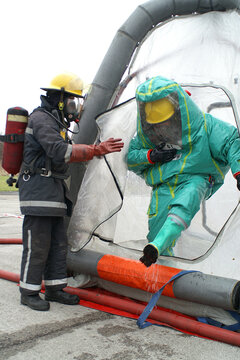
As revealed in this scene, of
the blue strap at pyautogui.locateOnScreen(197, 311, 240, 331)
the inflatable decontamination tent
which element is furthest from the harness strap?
the blue strap at pyautogui.locateOnScreen(197, 311, 240, 331)

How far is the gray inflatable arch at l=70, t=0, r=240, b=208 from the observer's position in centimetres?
357

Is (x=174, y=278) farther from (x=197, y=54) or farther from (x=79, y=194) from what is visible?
(x=197, y=54)

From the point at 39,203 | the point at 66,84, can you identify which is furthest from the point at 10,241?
the point at 66,84

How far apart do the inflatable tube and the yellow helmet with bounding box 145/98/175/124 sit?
3.32 feet

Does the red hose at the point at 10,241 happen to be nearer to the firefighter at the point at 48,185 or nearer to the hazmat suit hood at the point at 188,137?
the firefighter at the point at 48,185

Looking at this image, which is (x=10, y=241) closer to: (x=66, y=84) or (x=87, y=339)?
(x=66, y=84)

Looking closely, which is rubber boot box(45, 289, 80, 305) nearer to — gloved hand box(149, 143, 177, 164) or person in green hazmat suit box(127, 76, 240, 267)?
person in green hazmat suit box(127, 76, 240, 267)

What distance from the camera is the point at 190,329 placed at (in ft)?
8.27

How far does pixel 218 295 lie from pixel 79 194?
1.45m

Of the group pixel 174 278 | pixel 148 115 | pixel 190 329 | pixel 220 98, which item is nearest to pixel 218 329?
pixel 190 329

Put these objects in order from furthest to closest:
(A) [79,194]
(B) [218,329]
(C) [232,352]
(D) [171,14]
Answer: (D) [171,14], (A) [79,194], (B) [218,329], (C) [232,352]

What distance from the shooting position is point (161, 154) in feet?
9.59

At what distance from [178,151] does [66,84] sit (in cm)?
96

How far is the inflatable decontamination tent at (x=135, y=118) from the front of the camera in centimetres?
302
